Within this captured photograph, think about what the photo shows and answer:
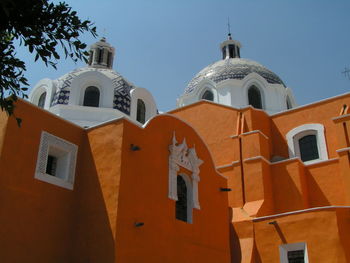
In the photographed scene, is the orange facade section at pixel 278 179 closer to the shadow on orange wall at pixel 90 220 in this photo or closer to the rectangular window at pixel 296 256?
the rectangular window at pixel 296 256

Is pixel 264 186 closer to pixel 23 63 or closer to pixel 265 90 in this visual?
pixel 265 90

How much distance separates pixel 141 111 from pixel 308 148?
703 centimetres

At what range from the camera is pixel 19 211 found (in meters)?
9.24

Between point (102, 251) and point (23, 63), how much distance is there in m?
6.03

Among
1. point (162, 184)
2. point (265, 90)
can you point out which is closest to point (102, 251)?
point (162, 184)

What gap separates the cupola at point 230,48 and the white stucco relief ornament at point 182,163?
15528 mm

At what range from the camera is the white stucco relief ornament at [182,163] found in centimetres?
1205

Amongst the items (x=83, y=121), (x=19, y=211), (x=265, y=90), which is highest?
(x=265, y=90)

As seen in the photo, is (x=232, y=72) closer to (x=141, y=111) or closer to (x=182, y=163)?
(x=141, y=111)

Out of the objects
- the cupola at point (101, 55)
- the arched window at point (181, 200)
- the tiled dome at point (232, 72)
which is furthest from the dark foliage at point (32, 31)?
the tiled dome at point (232, 72)

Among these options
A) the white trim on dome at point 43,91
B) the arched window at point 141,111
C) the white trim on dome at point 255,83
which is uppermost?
the white trim on dome at point 255,83

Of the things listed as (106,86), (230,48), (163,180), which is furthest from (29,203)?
(230,48)

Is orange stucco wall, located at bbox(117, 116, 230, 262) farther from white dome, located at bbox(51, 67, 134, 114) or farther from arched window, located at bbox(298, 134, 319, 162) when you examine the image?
arched window, located at bbox(298, 134, 319, 162)

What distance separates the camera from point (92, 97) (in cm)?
1794
